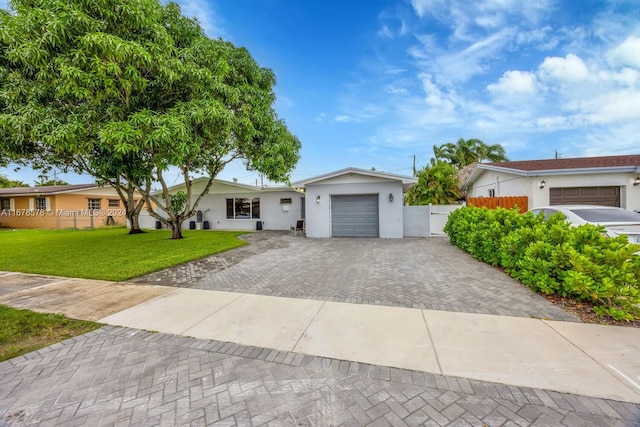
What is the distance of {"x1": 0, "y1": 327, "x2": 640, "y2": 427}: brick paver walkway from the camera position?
205 centimetres

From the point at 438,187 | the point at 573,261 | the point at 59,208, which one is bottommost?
the point at 573,261

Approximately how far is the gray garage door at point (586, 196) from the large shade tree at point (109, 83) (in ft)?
44.2

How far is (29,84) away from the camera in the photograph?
7359mm

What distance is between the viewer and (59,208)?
66.3ft

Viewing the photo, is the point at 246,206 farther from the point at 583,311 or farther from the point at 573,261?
the point at 583,311

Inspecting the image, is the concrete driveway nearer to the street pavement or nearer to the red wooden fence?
the street pavement

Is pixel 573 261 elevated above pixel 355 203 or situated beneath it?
situated beneath

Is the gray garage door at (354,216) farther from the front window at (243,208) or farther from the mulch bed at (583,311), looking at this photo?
the mulch bed at (583,311)

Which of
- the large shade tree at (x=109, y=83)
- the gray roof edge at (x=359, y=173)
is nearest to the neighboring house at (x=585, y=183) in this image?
the gray roof edge at (x=359, y=173)

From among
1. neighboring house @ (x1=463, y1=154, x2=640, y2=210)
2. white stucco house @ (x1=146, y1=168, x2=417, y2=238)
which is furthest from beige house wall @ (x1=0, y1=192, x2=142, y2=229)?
neighboring house @ (x1=463, y1=154, x2=640, y2=210)

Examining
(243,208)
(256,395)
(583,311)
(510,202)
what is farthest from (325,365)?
(243,208)

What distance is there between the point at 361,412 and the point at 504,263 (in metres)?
5.55

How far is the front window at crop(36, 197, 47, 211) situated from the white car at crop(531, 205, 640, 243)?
3066cm

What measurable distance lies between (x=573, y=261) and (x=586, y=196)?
1025cm
